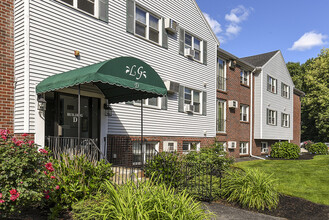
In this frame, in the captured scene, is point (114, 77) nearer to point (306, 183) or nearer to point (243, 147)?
point (306, 183)

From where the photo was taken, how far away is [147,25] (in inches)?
466

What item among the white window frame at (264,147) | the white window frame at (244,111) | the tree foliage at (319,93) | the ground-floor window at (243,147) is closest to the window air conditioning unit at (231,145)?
the ground-floor window at (243,147)

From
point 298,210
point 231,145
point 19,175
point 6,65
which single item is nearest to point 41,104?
point 6,65

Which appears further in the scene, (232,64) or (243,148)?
(243,148)

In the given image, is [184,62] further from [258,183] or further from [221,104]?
[258,183]

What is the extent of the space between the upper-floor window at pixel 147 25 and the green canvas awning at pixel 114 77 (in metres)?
4.13

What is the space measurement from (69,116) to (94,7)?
3990 mm

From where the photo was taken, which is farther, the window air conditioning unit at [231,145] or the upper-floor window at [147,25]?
the window air conditioning unit at [231,145]

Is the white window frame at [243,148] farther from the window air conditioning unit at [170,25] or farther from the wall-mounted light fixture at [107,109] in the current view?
the wall-mounted light fixture at [107,109]

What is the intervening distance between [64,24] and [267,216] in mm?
8053

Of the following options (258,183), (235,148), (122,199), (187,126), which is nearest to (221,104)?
(235,148)

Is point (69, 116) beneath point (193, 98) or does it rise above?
beneath

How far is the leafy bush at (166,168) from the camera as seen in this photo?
8.38 metres

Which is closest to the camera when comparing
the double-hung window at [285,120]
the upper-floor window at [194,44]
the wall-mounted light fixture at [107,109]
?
the wall-mounted light fixture at [107,109]
